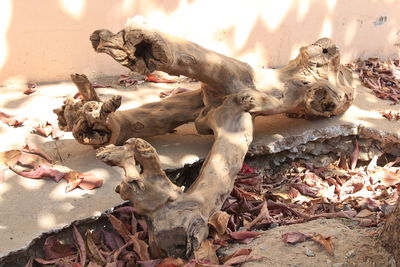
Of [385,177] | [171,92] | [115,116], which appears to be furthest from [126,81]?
[385,177]

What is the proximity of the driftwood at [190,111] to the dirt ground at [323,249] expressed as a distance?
0.34m

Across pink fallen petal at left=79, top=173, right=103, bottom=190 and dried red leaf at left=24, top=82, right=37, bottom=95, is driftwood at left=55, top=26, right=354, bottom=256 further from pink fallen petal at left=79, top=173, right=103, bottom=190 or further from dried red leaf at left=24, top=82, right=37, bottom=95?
dried red leaf at left=24, top=82, right=37, bottom=95

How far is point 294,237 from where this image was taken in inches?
126

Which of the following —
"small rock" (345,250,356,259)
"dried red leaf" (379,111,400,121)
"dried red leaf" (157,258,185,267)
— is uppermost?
"small rock" (345,250,356,259)

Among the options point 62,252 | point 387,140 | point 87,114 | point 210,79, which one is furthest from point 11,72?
point 387,140

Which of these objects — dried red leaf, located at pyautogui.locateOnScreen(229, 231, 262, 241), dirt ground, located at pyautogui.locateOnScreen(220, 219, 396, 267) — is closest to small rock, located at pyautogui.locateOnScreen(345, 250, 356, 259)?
dirt ground, located at pyautogui.locateOnScreen(220, 219, 396, 267)

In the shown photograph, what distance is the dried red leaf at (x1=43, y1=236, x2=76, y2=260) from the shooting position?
10.4 ft

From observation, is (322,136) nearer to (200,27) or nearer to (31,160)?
(200,27)

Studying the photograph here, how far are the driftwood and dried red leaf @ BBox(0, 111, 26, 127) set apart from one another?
2.15 feet

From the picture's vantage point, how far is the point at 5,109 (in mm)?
4746

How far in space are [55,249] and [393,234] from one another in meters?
1.79

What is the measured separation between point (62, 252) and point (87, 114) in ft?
3.09

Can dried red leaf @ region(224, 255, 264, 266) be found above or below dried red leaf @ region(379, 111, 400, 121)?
below

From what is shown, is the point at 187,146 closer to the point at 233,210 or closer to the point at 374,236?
the point at 233,210
